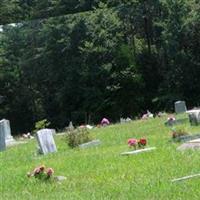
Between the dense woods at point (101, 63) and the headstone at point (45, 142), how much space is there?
2200 cm

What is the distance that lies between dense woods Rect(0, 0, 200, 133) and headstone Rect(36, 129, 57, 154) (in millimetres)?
22000

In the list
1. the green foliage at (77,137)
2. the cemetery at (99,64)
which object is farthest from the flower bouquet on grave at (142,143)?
the cemetery at (99,64)

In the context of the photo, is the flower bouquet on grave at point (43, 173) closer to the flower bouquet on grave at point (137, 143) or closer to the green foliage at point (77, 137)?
the flower bouquet on grave at point (137, 143)

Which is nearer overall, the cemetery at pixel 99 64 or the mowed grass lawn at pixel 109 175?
the mowed grass lawn at pixel 109 175

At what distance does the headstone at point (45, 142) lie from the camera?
596 inches

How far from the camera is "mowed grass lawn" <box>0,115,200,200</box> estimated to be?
320 inches

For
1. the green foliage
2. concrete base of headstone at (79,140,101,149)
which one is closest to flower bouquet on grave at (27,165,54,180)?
concrete base of headstone at (79,140,101,149)

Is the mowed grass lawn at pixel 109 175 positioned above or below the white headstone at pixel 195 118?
above

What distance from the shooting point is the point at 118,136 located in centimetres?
1791

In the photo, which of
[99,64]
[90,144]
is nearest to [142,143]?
[90,144]

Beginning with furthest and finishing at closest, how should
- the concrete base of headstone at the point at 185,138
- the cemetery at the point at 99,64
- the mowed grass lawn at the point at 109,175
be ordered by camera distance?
the cemetery at the point at 99,64, the concrete base of headstone at the point at 185,138, the mowed grass lawn at the point at 109,175

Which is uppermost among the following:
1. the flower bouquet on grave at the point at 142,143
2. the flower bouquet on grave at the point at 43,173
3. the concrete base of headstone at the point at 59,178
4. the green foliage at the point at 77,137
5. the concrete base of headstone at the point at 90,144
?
the flower bouquet on grave at the point at 43,173

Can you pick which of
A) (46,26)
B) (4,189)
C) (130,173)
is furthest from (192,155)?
(46,26)

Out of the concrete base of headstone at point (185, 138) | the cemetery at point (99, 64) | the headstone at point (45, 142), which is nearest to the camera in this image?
the concrete base of headstone at point (185, 138)
